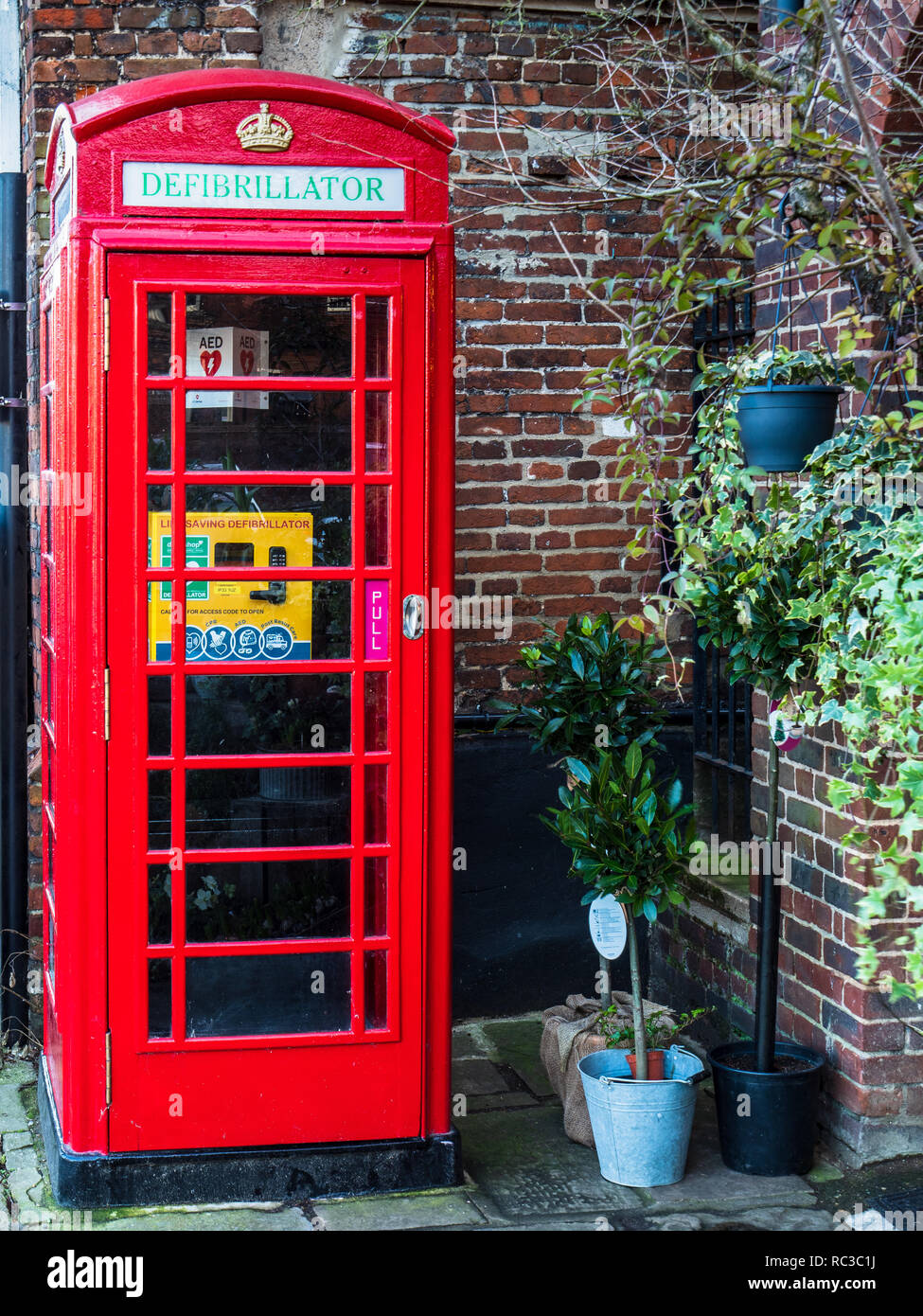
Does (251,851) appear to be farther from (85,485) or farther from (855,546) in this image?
(855,546)

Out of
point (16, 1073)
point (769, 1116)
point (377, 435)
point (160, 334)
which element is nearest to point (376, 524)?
point (377, 435)

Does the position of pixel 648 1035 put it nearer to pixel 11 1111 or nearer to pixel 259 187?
pixel 11 1111

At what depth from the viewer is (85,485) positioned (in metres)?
3.71

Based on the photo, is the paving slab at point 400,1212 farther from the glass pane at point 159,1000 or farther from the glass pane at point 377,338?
the glass pane at point 377,338

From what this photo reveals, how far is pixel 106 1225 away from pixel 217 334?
242 cm

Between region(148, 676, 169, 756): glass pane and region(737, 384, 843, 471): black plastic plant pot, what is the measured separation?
5.69 feet

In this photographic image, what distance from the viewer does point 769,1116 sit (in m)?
4.10

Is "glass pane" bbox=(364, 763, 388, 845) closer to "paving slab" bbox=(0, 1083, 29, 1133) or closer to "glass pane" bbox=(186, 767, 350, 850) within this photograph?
"glass pane" bbox=(186, 767, 350, 850)

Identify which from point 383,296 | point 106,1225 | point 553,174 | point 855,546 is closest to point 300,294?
point 383,296

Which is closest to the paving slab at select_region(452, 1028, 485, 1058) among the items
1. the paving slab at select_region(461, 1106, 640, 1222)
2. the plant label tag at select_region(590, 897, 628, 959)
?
the paving slab at select_region(461, 1106, 640, 1222)

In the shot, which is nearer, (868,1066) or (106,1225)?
(106,1225)

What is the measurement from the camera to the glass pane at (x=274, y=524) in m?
3.76

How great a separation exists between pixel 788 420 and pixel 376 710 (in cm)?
138

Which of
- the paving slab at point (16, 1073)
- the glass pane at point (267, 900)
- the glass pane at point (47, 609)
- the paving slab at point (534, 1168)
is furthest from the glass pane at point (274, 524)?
the paving slab at point (16, 1073)
